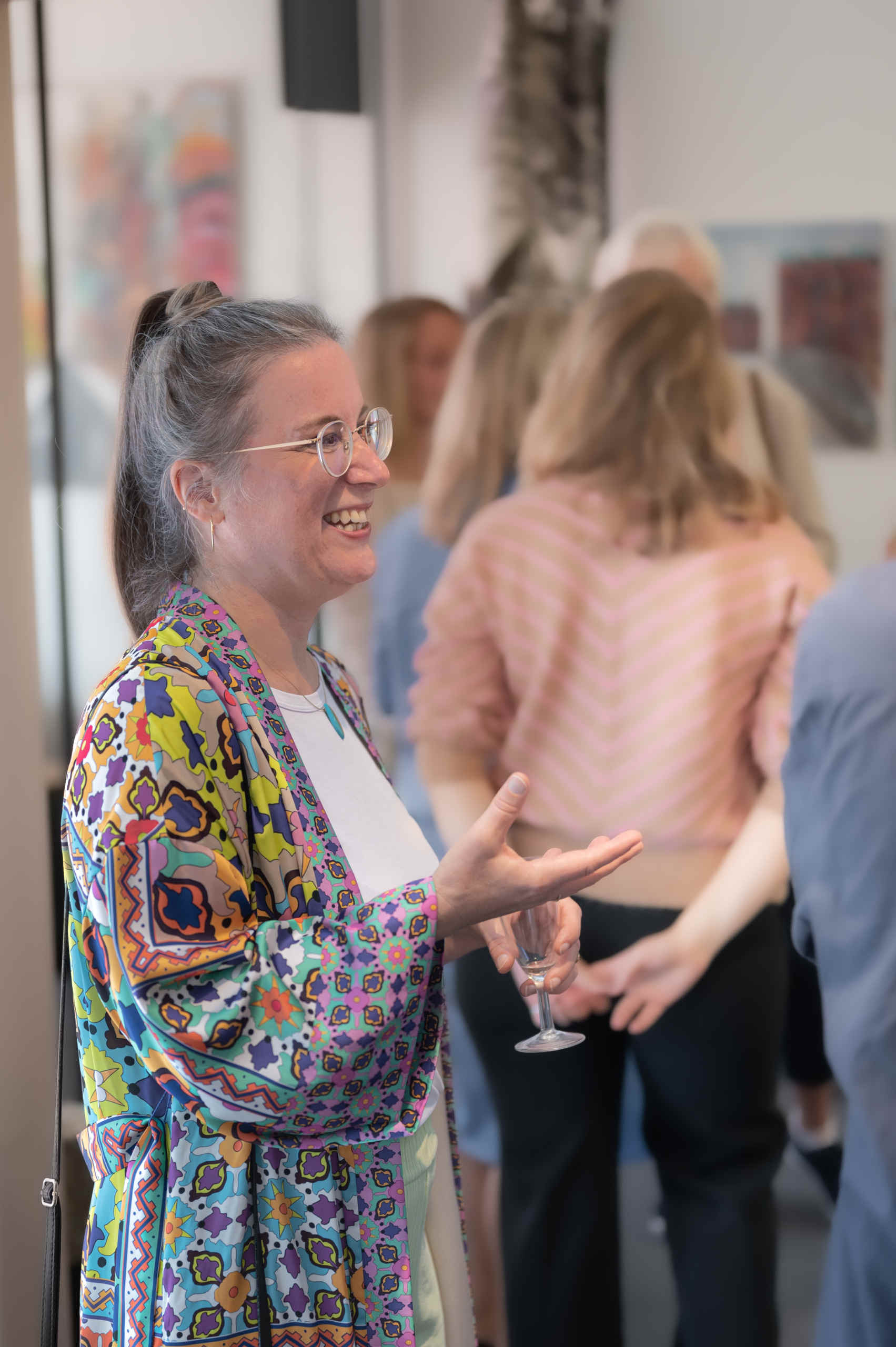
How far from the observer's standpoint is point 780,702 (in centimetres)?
207

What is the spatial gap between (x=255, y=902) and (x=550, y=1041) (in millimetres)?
360

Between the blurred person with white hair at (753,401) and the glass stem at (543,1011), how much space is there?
1.01 metres

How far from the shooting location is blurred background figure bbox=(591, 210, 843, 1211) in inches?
80.4

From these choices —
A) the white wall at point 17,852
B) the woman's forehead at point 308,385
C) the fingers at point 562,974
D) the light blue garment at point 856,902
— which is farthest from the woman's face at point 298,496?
the white wall at point 17,852

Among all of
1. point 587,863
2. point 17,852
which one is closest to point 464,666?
point 17,852

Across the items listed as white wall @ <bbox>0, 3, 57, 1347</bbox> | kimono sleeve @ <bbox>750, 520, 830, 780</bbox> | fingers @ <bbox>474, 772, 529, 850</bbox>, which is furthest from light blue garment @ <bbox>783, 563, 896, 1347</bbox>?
white wall @ <bbox>0, 3, 57, 1347</bbox>

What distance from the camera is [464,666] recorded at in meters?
2.24

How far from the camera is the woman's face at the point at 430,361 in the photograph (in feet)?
7.18

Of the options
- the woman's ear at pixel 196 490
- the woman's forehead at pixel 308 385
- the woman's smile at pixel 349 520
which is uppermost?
the woman's forehead at pixel 308 385

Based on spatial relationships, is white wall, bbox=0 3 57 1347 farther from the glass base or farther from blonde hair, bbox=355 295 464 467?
the glass base

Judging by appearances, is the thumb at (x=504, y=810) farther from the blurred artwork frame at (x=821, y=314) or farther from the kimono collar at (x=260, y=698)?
→ the blurred artwork frame at (x=821, y=314)

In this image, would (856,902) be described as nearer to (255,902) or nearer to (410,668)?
(255,902)

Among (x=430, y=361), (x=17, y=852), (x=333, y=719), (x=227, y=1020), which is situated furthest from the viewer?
(x=430, y=361)

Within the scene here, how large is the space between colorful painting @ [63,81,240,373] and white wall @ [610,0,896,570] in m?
0.69
